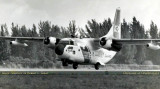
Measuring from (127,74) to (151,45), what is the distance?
8.94 metres

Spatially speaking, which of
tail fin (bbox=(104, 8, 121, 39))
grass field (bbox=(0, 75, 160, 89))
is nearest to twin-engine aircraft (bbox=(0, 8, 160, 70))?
grass field (bbox=(0, 75, 160, 89))

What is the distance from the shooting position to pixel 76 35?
97.1 m

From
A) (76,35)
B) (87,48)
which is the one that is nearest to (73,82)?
(87,48)

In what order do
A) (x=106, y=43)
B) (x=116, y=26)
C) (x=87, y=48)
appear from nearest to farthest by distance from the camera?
1. (x=87, y=48)
2. (x=106, y=43)
3. (x=116, y=26)

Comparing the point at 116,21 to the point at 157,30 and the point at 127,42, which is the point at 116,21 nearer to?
the point at 127,42

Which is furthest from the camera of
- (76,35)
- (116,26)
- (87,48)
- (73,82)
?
(76,35)

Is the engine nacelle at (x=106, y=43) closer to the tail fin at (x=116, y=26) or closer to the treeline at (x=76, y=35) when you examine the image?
the tail fin at (x=116, y=26)

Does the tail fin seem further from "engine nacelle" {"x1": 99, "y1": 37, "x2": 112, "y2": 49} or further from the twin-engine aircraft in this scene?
"engine nacelle" {"x1": 99, "y1": 37, "x2": 112, "y2": 49}

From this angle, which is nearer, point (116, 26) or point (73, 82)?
point (73, 82)

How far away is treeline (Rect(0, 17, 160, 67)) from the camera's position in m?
96.9

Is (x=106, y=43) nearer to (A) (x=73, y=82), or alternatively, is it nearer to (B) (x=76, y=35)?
(A) (x=73, y=82)

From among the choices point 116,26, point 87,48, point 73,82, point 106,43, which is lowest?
point 73,82

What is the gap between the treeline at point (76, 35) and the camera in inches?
3814

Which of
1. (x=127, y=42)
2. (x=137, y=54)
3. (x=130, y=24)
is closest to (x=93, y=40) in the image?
(x=127, y=42)
